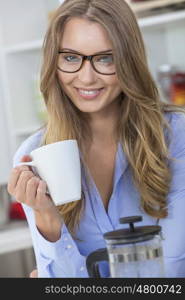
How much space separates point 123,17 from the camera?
2.00 ft

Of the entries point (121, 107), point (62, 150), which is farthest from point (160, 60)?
point (62, 150)

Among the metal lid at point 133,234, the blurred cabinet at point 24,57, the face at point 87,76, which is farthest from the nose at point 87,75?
the blurred cabinet at point 24,57

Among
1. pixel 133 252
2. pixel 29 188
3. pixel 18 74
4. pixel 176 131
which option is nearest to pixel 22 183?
pixel 29 188

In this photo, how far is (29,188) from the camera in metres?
0.47

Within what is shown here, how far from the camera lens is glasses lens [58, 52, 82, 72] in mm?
570

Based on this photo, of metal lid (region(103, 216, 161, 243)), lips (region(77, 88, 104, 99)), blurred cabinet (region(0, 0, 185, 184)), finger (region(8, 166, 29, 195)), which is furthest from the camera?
blurred cabinet (region(0, 0, 185, 184))

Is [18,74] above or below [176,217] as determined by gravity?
above

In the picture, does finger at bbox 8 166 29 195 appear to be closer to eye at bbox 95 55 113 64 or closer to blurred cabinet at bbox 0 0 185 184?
eye at bbox 95 55 113 64

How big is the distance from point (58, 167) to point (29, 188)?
3cm

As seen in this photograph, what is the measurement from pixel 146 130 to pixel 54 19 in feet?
0.50

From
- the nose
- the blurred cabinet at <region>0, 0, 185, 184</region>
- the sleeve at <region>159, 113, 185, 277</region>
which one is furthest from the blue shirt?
the blurred cabinet at <region>0, 0, 185, 184</region>

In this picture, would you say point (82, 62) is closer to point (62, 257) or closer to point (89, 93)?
point (89, 93)

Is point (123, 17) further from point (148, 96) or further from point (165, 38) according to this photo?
point (165, 38)

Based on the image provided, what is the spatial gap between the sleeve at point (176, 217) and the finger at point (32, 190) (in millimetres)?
154
